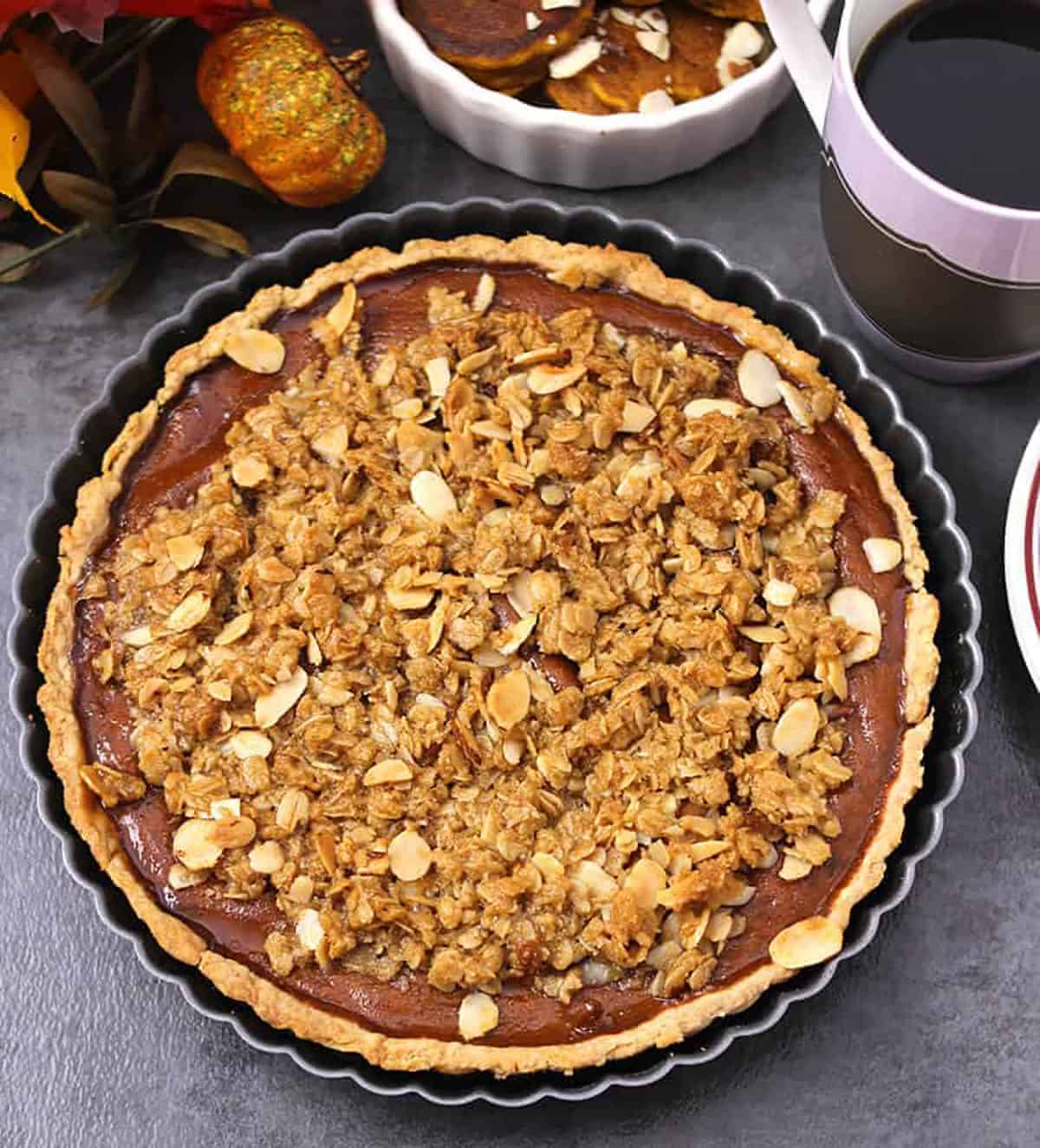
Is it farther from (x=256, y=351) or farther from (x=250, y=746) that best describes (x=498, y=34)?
(x=250, y=746)

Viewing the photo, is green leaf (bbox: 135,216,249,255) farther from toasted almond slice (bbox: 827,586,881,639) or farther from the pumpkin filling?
toasted almond slice (bbox: 827,586,881,639)

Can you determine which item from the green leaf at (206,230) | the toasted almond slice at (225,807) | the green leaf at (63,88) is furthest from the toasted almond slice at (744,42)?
the toasted almond slice at (225,807)

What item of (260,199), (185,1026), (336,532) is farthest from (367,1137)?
(260,199)

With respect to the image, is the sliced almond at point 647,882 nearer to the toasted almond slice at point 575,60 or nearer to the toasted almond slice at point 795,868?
the toasted almond slice at point 795,868

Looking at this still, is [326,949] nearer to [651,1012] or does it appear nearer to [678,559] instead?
[651,1012]

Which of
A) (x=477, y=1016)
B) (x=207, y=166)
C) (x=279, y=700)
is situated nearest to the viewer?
(x=477, y=1016)

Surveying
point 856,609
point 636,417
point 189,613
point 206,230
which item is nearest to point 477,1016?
point 189,613

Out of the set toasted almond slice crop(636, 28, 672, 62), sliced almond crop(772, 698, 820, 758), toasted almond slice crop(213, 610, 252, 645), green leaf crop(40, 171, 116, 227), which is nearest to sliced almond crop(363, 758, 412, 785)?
toasted almond slice crop(213, 610, 252, 645)
